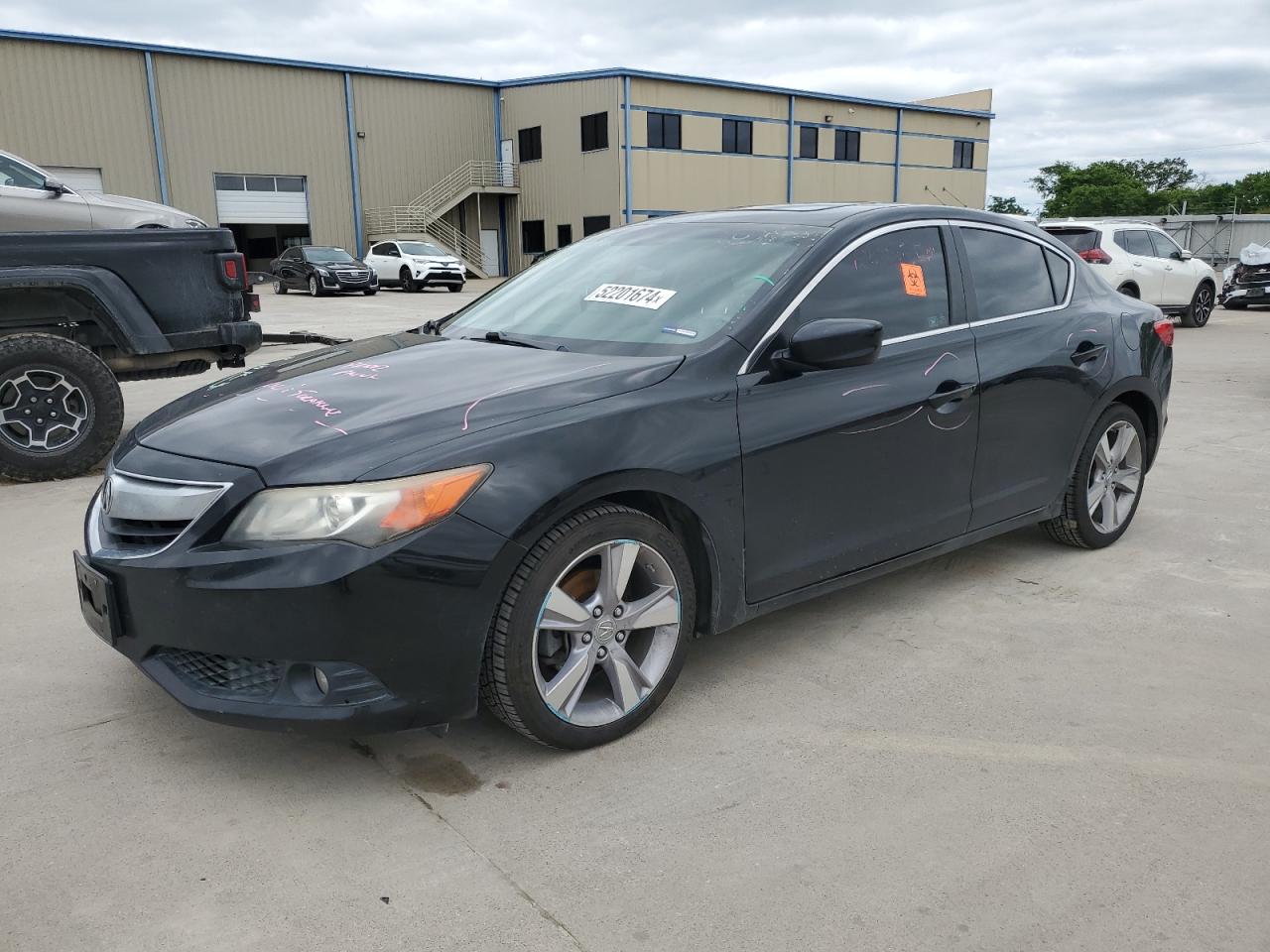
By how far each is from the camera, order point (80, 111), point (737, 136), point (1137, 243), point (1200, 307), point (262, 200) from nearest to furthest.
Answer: point (1137, 243)
point (1200, 307)
point (80, 111)
point (262, 200)
point (737, 136)

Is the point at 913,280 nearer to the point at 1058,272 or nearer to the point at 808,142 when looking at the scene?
the point at 1058,272

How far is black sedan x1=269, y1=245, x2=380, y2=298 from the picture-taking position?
91.0 feet

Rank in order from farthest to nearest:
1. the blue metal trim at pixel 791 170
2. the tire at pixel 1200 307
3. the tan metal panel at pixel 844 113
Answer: the tan metal panel at pixel 844 113 → the blue metal trim at pixel 791 170 → the tire at pixel 1200 307

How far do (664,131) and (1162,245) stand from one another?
25.4m

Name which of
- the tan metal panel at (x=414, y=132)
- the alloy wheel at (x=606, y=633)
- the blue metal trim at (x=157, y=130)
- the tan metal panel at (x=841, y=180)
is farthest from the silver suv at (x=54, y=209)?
the tan metal panel at (x=841, y=180)

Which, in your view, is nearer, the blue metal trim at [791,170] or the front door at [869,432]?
the front door at [869,432]

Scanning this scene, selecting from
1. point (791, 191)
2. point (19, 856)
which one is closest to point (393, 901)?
point (19, 856)

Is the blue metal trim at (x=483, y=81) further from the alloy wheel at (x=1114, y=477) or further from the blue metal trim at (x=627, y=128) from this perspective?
the alloy wheel at (x=1114, y=477)

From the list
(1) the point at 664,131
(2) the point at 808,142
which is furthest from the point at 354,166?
(2) the point at 808,142

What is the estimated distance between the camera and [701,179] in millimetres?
40344

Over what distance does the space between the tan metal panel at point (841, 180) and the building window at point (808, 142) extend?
0.37m

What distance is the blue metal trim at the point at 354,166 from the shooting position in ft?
123

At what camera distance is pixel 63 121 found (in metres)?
32.4

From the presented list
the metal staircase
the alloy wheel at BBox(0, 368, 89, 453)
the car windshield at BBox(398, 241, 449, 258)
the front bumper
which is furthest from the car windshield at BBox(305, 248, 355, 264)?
the front bumper
